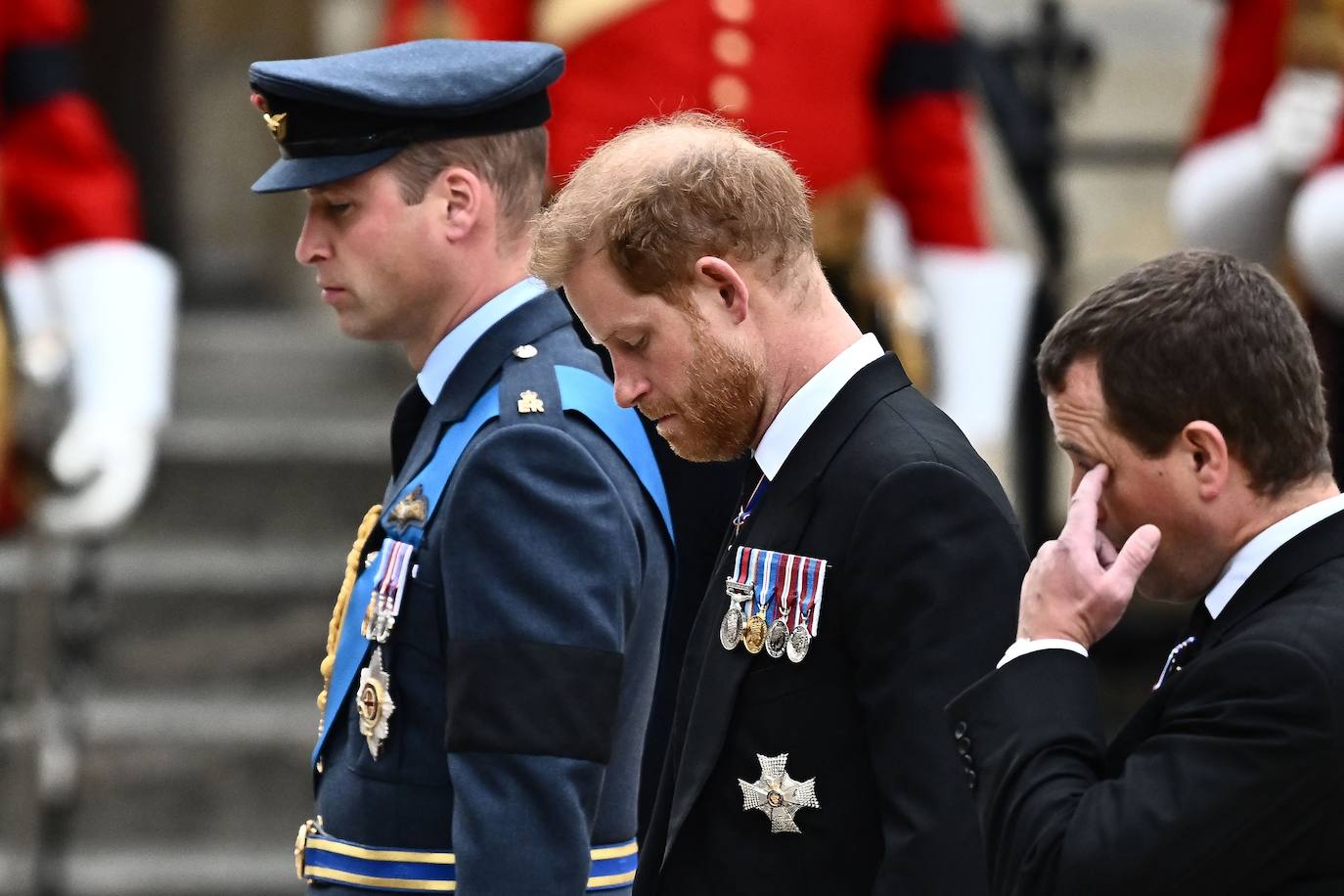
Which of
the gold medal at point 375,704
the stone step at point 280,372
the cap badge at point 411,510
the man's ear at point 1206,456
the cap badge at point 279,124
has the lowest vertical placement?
the stone step at point 280,372

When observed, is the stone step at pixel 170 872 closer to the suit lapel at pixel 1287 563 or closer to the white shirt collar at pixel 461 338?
the white shirt collar at pixel 461 338

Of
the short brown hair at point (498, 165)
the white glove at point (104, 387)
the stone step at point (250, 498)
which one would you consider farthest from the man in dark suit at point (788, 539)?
the stone step at point (250, 498)

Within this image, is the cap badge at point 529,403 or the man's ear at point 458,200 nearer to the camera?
the cap badge at point 529,403

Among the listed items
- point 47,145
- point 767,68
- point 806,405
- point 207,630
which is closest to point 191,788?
point 207,630

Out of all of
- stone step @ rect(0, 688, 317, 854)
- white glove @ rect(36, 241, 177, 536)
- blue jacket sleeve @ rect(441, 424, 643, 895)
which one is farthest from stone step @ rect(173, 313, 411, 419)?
blue jacket sleeve @ rect(441, 424, 643, 895)

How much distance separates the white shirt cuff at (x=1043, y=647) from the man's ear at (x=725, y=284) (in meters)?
0.47

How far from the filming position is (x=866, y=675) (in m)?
2.43

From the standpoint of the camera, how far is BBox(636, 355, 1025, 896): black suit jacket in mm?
2395

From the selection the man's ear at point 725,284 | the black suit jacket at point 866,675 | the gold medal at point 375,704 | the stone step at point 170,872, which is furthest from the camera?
the stone step at point 170,872

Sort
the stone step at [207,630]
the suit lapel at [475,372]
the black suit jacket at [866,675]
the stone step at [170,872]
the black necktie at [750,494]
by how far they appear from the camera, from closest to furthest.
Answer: the black suit jacket at [866,675] < the black necktie at [750,494] < the suit lapel at [475,372] < the stone step at [170,872] < the stone step at [207,630]

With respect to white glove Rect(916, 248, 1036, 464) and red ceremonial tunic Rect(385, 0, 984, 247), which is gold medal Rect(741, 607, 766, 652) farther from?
white glove Rect(916, 248, 1036, 464)

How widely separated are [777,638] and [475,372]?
629mm

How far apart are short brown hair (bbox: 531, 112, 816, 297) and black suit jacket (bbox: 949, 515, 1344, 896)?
0.55 meters

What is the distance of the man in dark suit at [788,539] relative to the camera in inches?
94.7
